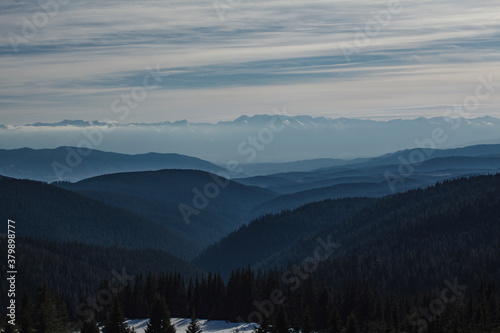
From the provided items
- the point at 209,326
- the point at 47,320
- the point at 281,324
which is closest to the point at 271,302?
the point at 209,326

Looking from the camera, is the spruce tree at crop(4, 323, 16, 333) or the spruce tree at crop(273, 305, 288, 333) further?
the spruce tree at crop(273, 305, 288, 333)

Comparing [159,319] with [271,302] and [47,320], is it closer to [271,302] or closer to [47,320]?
[47,320]

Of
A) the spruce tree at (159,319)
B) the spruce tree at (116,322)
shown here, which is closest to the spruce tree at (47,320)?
the spruce tree at (116,322)

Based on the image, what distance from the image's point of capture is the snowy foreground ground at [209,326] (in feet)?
378

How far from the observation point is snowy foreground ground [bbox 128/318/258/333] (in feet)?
378

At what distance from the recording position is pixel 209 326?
120 meters

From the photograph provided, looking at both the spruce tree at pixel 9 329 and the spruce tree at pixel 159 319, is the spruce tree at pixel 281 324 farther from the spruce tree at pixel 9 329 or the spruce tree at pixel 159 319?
the spruce tree at pixel 9 329

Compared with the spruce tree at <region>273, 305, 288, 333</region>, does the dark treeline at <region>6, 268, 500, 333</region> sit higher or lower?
higher

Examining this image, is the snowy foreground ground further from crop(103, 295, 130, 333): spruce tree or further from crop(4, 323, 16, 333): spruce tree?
crop(4, 323, 16, 333): spruce tree

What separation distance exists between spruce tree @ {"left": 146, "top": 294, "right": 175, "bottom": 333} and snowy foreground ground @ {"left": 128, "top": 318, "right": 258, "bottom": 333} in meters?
12.4

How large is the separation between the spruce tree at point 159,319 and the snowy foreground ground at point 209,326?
12.4 metres

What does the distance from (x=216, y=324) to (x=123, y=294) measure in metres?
25.0

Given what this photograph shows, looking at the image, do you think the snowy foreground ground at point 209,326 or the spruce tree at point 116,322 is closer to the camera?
the spruce tree at point 116,322

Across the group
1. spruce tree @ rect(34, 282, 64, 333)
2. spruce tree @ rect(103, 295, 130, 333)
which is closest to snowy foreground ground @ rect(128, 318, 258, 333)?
spruce tree @ rect(103, 295, 130, 333)
